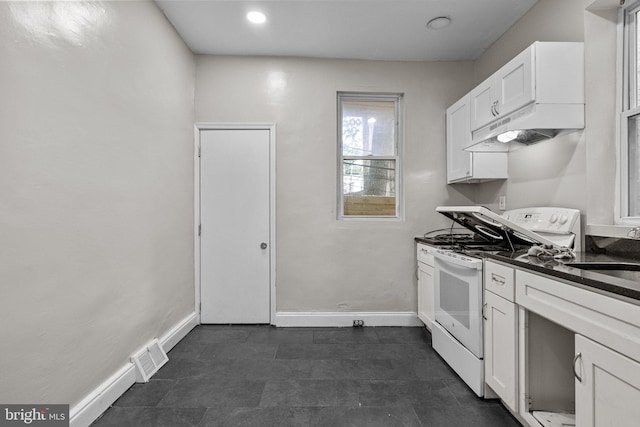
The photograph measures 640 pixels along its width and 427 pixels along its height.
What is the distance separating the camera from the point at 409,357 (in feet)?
7.88

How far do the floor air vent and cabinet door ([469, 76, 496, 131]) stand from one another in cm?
324

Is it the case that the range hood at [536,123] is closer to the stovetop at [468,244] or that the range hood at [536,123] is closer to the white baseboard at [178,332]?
the stovetop at [468,244]

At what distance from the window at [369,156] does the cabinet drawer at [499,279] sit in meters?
1.51

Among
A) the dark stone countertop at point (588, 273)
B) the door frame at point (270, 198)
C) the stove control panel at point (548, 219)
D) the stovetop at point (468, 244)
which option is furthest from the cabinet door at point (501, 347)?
the door frame at point (270, 198)

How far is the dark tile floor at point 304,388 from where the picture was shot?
169cm

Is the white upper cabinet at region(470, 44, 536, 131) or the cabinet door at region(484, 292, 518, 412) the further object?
the white upper cabinet at region(470, 44, 536, 131)

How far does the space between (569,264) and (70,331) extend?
8.80 feet

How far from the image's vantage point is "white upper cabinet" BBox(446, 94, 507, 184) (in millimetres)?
2629

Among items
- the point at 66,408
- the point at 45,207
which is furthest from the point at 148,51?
the point at 66,408

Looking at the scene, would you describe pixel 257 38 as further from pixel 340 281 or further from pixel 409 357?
pixel 409 357

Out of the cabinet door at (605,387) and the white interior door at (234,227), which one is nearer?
the cabinet door at (605,387)

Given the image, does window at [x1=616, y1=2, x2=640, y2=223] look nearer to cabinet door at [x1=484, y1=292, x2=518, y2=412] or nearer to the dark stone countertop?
the dark stone countertop

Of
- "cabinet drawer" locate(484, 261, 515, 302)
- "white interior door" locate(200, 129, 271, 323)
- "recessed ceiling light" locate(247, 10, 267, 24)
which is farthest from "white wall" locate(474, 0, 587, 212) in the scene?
"white interior door" locate(200, 129, 271, 323)
